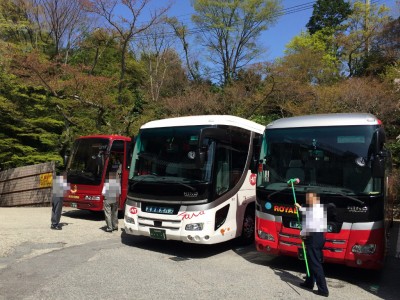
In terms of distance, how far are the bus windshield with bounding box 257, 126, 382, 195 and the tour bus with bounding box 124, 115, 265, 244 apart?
111 cm

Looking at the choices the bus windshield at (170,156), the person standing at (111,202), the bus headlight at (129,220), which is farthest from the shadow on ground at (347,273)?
the person standing at (111,202)

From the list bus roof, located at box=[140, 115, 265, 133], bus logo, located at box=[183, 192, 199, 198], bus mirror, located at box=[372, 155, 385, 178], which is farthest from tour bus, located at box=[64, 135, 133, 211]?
bus mirror, located at box=[372, 155, 385, 178]

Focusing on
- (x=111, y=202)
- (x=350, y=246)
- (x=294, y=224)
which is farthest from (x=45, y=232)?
(x=350, y=246)

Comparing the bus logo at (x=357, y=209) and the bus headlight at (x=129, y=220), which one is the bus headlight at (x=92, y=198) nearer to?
the bus headlight at (x=129, y=220)

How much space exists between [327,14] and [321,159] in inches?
1587

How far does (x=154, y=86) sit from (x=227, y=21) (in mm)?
9243

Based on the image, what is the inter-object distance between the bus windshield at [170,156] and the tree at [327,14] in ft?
123

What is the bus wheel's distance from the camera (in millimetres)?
9398

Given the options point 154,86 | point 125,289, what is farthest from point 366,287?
point 154,86

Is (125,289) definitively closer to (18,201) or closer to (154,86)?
(18,201)

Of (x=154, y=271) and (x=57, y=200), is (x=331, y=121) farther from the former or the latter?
(x=57, y=200)

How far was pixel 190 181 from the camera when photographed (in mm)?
8078

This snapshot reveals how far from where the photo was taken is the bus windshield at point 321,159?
6.62m

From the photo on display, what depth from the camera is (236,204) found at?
29.1 ft
